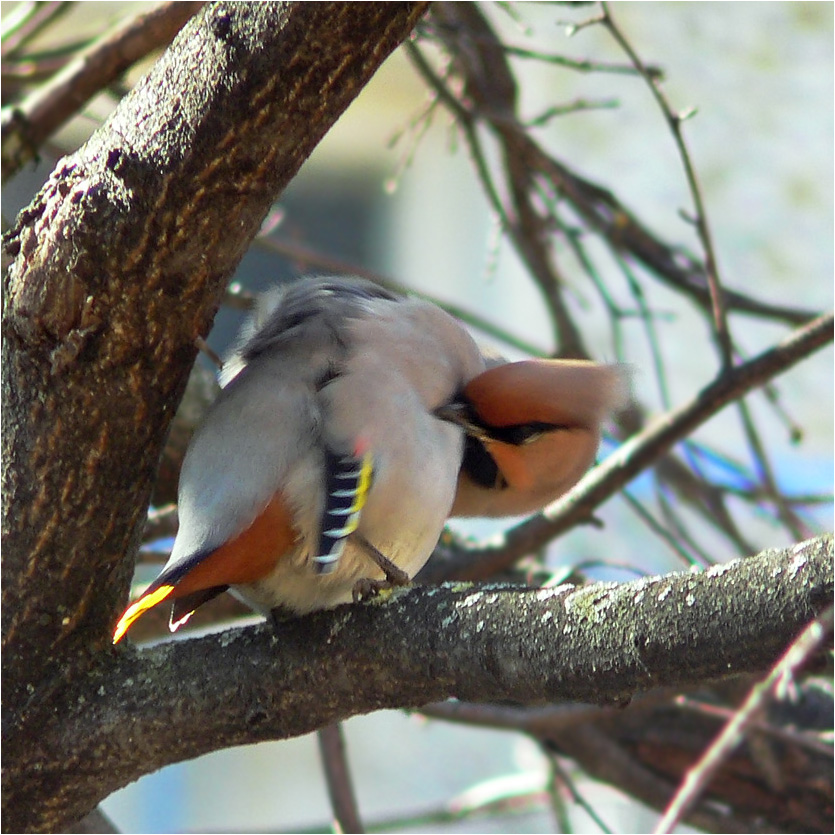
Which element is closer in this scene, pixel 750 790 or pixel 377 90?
pixel 750 790

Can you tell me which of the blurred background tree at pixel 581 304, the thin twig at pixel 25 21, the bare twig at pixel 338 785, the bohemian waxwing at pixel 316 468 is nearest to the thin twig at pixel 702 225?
the blurred background tree at pixel 581 304

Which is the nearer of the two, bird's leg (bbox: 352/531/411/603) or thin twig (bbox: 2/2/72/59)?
bird's leg (bbox: 352/531/411/603)

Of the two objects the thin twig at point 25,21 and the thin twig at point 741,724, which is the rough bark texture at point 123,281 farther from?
the thin twig at point 25,21

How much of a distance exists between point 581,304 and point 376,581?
1.66 meters

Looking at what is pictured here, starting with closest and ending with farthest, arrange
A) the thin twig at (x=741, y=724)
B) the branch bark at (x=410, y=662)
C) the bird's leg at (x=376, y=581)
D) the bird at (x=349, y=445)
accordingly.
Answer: the thin twig at (x=741, y=724), the branch bark at (x=410, y=662), the bird's leg at (x=376, y=581), the bird at (x=349, y=445)

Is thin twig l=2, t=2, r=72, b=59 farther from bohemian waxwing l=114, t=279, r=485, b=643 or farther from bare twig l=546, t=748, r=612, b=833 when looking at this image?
bare twig l=546, t=748, r=612, b=833

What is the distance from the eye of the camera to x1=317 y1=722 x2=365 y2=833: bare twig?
8.88 feet

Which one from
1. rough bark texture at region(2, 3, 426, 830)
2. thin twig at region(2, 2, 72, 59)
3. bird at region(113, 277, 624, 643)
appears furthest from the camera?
thin twig at region(2, 2, 72, 59)

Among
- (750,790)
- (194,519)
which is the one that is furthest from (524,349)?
(194,519)

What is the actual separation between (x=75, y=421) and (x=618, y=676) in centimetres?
88

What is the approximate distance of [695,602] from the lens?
1404 millimetres

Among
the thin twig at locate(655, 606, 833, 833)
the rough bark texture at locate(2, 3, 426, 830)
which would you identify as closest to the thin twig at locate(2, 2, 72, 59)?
the rough bark texture at locate(2, 3, 426, 830)

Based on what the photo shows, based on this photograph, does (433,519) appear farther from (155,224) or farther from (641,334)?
(641,334)

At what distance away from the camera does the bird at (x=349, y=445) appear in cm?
192
